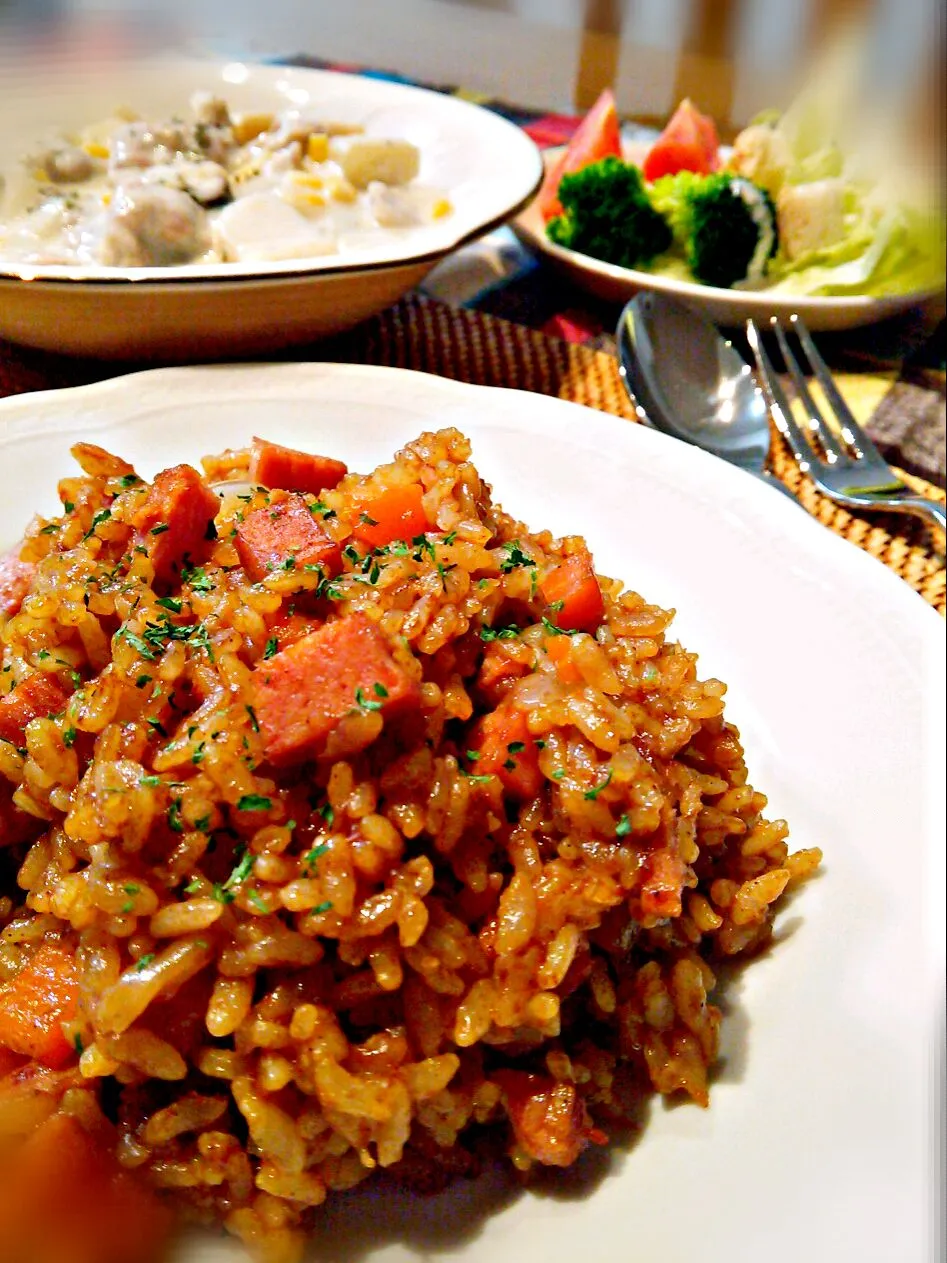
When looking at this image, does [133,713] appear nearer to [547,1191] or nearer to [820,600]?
[547,1191]

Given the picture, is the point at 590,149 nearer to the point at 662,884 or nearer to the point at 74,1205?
the point at 662,884

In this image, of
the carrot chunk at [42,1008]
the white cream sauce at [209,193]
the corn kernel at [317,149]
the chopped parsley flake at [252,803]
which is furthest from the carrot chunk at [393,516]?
the corn kernel at [317,149]

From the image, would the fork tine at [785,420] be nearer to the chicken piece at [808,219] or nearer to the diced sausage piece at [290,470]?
the chicken piece at [808,219]

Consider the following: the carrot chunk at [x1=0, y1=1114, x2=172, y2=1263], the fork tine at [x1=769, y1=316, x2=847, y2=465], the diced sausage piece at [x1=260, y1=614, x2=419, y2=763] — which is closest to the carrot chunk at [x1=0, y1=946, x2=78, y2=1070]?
the carrot chunk at [x1=0, y1=1114, x2=172, y2=1263]

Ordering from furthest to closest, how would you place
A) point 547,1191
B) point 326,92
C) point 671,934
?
point 326,92, point 671,934, point 547,1191

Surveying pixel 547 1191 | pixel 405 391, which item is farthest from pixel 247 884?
pixel 405 391
